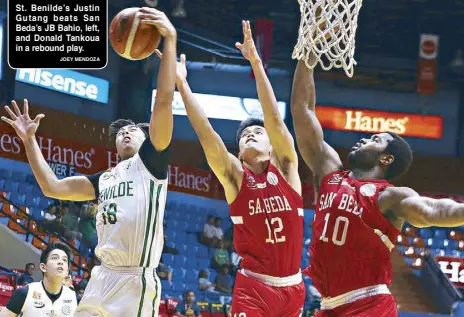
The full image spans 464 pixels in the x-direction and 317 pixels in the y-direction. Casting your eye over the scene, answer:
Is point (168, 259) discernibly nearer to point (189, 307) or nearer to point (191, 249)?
point (191, 249)

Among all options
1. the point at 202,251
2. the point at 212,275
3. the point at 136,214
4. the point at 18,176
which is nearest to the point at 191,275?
the point at 212,275

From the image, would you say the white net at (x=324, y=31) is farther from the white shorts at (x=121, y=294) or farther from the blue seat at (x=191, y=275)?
the blue seat at (x=191, y=275)

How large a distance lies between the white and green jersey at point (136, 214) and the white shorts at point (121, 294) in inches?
2.5

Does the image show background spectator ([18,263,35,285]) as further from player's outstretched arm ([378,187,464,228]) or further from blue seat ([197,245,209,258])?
player's outstretched arm ([378,187,464,228])

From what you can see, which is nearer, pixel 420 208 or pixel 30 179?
pixel 420 208

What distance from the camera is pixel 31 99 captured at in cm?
1844

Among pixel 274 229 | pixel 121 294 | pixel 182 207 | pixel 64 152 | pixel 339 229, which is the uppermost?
pixel 339 229

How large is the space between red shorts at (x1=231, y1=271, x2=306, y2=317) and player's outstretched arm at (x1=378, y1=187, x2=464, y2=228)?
128 centimetres

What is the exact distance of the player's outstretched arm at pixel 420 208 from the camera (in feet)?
13.9

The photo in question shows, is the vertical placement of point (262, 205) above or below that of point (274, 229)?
above

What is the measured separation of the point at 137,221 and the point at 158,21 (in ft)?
4.08

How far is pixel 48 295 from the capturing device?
24.3ft

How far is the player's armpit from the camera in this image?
231 inches

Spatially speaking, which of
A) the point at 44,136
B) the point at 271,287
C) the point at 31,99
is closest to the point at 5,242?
the point at 44,136
